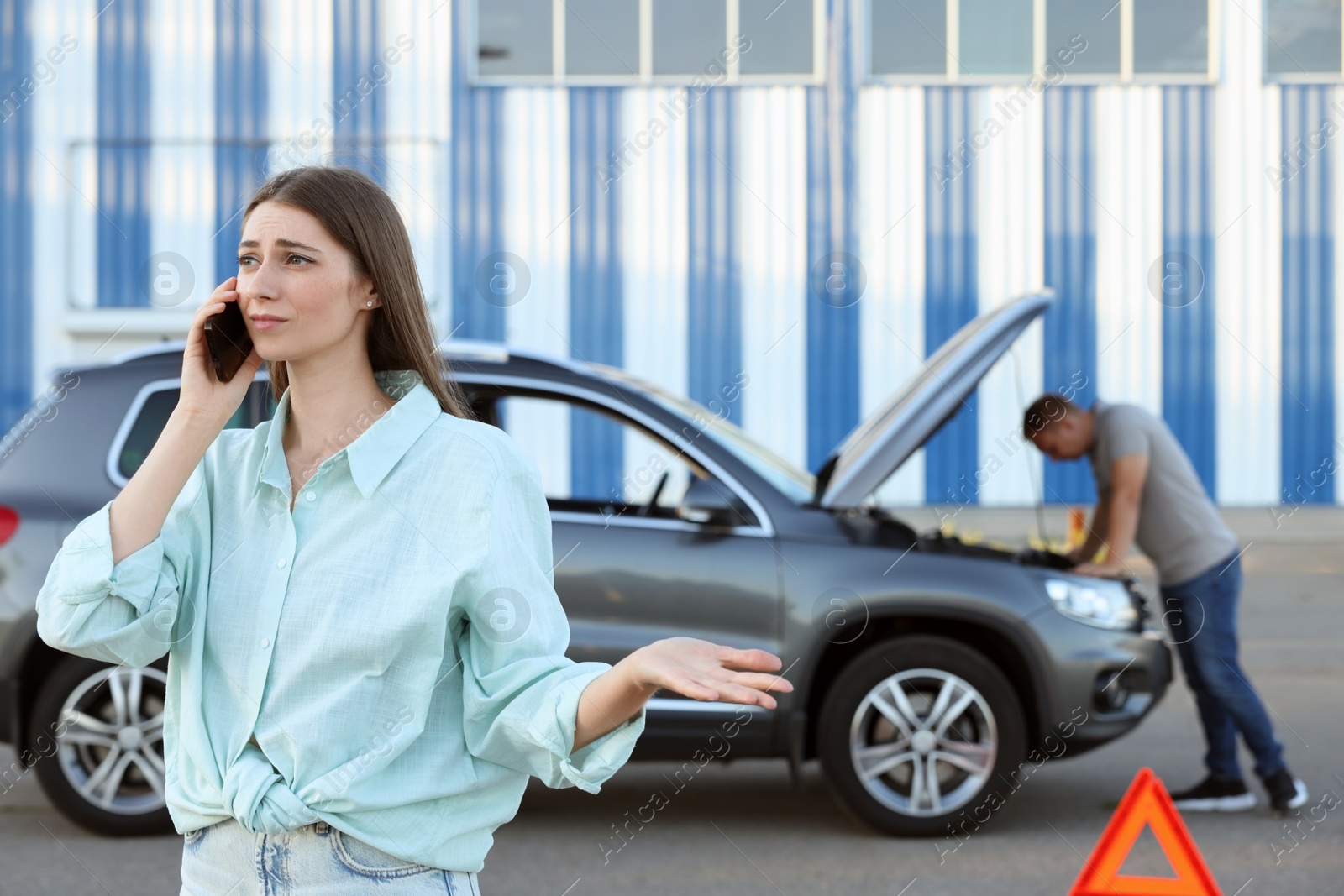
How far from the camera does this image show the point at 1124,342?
1480cm

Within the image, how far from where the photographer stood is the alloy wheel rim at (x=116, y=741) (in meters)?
5.28

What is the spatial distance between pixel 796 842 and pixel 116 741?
2.61 metres

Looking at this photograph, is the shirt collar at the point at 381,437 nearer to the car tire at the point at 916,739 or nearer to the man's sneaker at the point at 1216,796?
the car tire at the point at 916,739

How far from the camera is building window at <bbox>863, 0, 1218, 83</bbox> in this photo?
14.9 metres

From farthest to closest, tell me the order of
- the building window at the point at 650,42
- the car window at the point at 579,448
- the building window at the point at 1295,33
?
the building window at the point at 1295,33
the building window at the point at 650,42
the car window at the point at 579,448

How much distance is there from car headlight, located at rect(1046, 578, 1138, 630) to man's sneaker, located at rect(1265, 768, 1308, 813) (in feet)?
3.21

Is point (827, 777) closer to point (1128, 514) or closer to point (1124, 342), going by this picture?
point (1128, 514)

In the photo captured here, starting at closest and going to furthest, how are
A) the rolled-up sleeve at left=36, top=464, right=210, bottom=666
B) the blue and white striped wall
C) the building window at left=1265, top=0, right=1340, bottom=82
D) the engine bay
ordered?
the rolled-up sleeve at left=36, top=464, right=210, bottom=666 → the engine bay → the blue and white striped wall → the building window at left=1265, top=0, right=1340, bottom=82

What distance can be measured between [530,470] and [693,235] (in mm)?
13141

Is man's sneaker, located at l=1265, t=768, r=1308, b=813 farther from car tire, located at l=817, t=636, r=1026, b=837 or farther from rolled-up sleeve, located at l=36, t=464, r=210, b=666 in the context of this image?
rolled-up sleeve, located at l=36, t=464, r=210, b=666

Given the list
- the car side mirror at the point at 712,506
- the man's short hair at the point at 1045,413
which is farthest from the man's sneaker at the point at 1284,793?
the car side mirror at the point at 712,506

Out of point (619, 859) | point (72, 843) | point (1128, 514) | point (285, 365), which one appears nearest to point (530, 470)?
point (285, 365)

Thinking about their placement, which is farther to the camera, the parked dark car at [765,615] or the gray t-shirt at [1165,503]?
the gray t-shirt at [1165,503]

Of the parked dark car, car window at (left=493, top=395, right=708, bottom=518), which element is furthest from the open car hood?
car window at (left=493, top=395, right=708, bottom=518)
